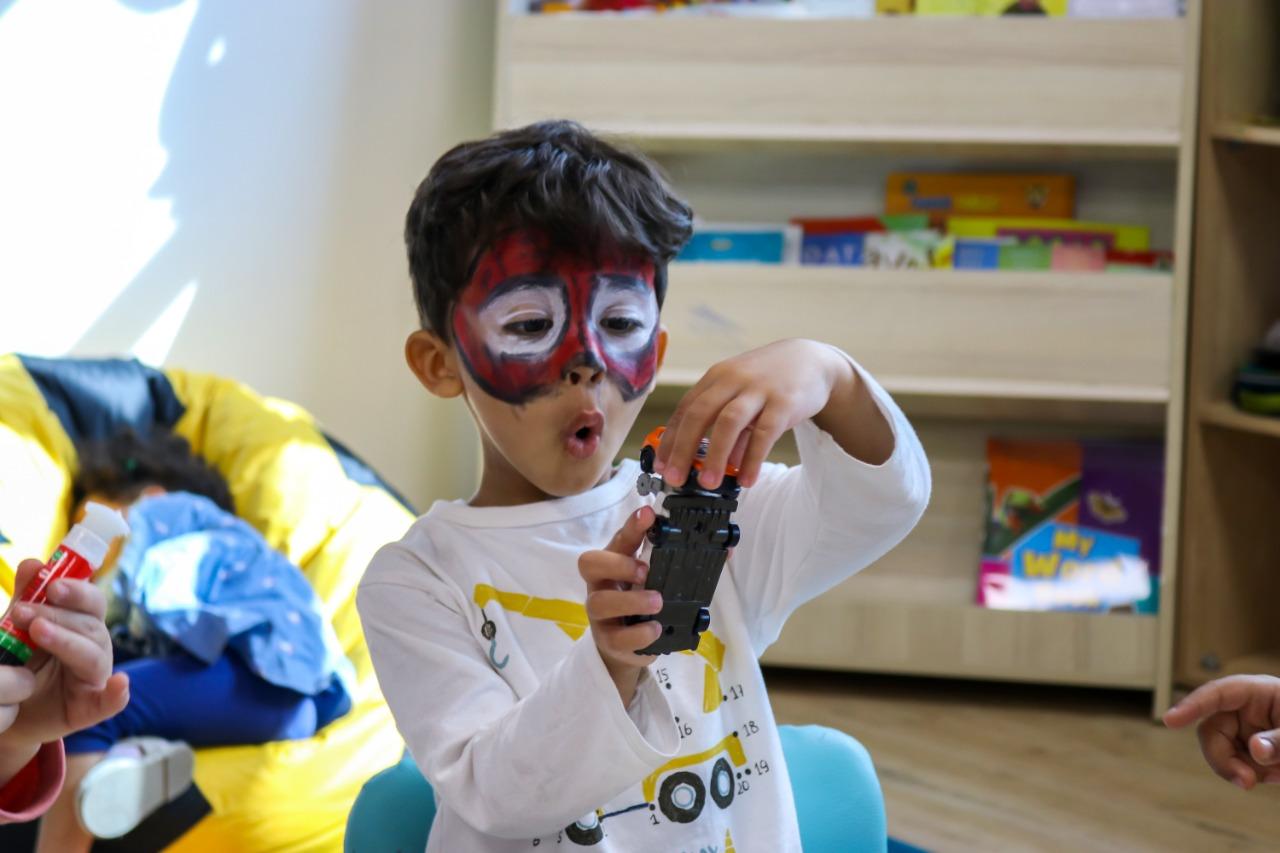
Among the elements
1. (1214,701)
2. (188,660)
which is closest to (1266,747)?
(1214,701)

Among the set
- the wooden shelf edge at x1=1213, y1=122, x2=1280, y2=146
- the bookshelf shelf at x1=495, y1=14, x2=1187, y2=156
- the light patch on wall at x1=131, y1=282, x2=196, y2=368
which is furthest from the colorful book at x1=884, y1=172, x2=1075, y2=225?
the light patch on wall at x1=131, y1=282, x2=196, y2=368

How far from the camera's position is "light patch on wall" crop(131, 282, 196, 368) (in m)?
2.43

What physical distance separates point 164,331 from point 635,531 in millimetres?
1862

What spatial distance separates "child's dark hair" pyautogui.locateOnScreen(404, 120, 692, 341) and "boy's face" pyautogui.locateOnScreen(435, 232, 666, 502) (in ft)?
0.05

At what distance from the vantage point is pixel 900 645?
276 centimetres

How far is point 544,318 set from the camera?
1.05 meters

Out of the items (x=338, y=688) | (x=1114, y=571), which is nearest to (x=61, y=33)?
(x=338, y=688)

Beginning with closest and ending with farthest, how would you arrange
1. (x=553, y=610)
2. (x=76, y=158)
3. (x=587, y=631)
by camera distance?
(x=587, y=631) → (x=553, y=610) → (x=76, y=158)

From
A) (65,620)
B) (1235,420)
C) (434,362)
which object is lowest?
(1235,420)

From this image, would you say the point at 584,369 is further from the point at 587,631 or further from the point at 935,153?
the point at 935,153

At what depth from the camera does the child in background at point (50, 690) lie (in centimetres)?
87

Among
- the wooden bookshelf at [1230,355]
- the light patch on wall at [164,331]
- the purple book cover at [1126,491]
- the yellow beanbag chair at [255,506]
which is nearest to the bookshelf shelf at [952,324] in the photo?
the wooden bookshelf at [1230,355]

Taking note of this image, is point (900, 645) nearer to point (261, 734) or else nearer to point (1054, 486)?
point (1054, 486)

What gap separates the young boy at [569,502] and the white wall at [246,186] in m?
1.32
